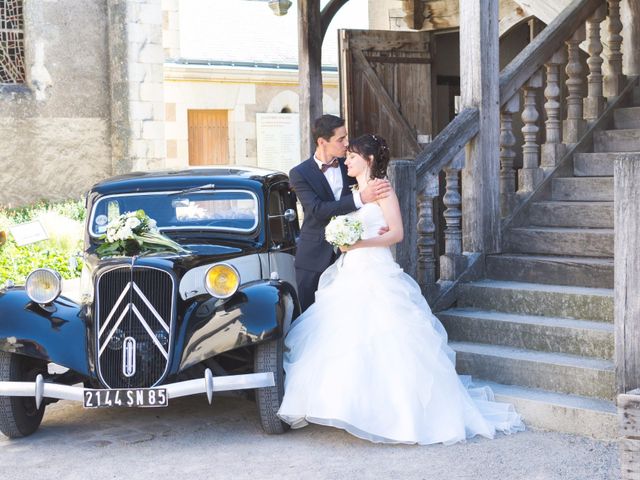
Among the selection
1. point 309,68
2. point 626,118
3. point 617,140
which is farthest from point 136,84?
point 617,140

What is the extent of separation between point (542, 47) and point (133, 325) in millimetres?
3603

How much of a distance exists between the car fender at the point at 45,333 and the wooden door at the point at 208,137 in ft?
50.2

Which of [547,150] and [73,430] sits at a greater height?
[547,150]

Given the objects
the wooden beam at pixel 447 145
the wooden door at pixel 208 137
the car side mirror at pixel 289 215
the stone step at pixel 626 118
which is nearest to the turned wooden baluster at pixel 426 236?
the wooden beam at pixel 447 145

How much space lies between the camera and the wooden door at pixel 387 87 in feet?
33.6

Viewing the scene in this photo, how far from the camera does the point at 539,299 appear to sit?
6.35m

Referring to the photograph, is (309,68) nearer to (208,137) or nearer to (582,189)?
(582,189)

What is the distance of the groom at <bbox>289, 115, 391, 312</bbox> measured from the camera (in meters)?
6.27

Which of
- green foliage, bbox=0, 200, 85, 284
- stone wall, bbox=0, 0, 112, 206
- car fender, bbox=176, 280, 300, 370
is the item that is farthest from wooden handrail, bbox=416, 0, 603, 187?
stone wall, bbox=0, 0, 112, 206

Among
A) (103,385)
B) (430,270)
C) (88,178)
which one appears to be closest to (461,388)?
(430,270)

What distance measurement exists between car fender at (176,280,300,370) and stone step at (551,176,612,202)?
259 centimetres

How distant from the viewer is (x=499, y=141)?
7.02 meters

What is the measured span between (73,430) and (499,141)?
11.1 feet

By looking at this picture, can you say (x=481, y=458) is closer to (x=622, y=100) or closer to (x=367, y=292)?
(x=367, y=292)
